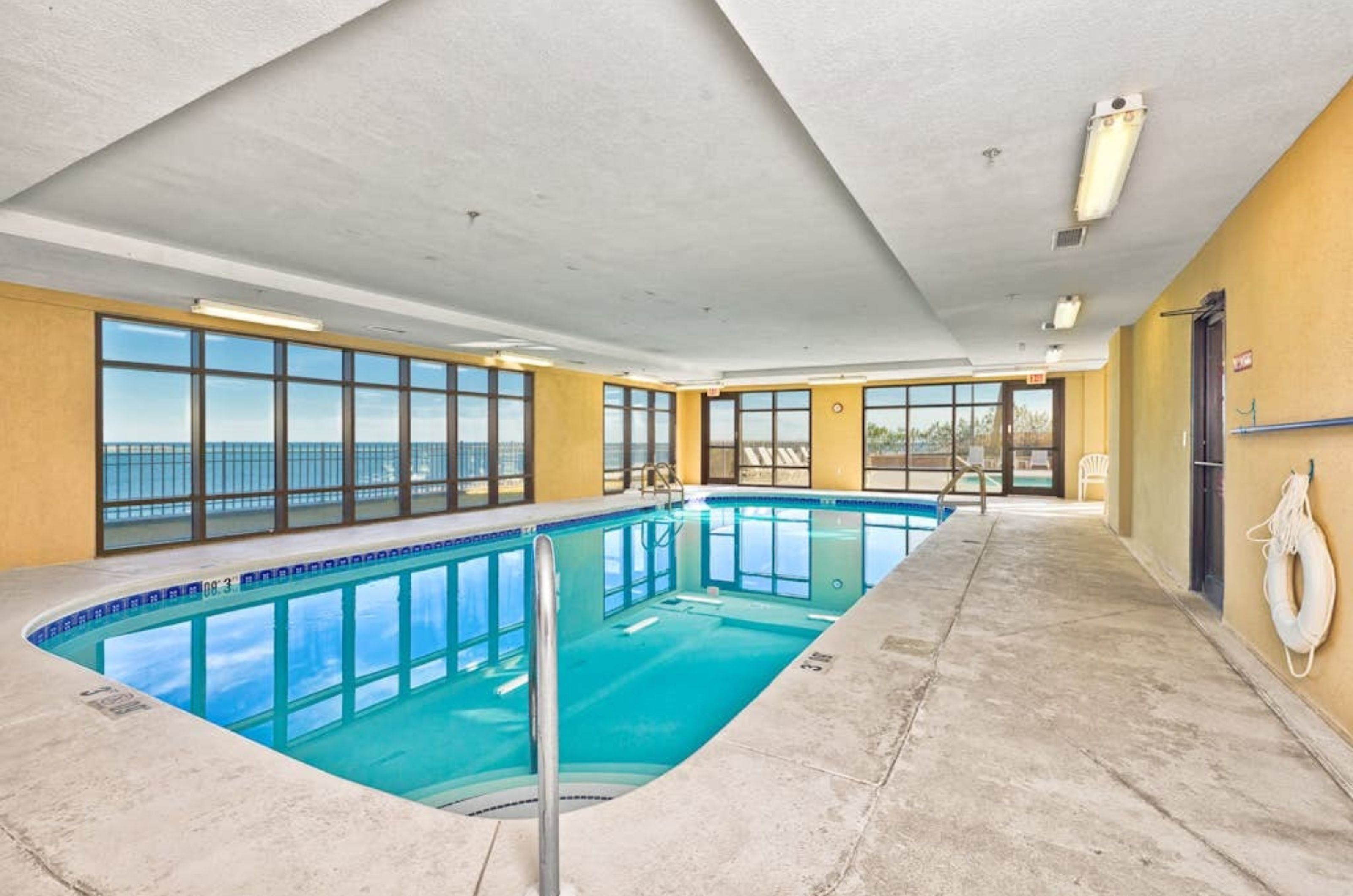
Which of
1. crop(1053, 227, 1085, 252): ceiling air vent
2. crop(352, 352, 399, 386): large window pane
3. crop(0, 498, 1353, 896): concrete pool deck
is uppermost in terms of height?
crop(1053, 227, 1085, 252): ceiling air vent

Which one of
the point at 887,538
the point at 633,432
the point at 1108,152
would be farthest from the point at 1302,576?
the point at 633,432

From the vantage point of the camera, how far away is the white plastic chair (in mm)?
10508

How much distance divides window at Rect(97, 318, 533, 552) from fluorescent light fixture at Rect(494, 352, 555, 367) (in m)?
0.36

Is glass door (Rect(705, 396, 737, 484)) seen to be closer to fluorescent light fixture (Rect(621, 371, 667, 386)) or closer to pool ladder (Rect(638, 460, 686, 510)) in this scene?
pool ladder (Rect(638, 460, 686, 510))

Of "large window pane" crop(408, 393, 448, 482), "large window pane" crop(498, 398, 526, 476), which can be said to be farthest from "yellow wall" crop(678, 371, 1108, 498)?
"large window pane" crop(408, 393, 448, 482)

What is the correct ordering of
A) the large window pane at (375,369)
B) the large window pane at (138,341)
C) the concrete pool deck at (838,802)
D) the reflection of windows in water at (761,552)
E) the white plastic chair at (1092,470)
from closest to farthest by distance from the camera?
the concrete pool deck at (838,802) → the large window pane at (138,341) → the reflection of windows in water at (761,552) → the large window pane at (375,369) → the white plastic chair at (1092,470)

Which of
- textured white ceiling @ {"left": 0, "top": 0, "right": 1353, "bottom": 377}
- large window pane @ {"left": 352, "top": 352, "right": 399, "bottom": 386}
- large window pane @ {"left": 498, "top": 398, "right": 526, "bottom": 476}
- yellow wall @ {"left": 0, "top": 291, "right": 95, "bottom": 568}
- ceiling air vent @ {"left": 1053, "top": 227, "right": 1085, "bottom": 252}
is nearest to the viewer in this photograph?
textured white ceiling @ {"left": 0, "top": 0, "right": 1353, "bottom": 377}

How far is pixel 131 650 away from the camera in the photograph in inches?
150

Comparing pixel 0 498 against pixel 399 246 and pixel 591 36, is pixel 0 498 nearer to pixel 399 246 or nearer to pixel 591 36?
pixel 399 246

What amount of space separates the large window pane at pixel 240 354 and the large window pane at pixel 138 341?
0.70 ft

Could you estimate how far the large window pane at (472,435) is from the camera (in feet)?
30.2

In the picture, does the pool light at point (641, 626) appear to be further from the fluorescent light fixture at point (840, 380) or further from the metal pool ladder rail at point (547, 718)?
the fluorescent light fixture at point (840, 380)

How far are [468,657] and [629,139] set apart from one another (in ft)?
10.8

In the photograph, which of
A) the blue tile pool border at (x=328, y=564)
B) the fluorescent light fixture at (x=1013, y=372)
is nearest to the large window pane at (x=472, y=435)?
the blue tile pool border at (x=328, y=564)
